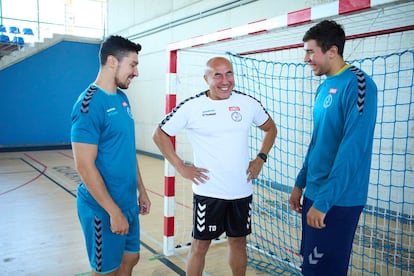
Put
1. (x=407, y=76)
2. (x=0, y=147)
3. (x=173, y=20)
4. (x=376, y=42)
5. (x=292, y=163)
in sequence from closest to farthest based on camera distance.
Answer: (x=407, y=76)
(x=376, y=42)
(x=292, y=163)
(x=173, y=20)
(x=0, y=147)

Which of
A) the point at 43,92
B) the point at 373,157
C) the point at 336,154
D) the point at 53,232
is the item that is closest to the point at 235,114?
the point at 336,154

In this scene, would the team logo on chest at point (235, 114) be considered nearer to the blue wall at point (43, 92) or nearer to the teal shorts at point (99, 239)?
the teal shorts at point (99, 239)

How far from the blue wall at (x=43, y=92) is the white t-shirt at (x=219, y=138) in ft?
35.8

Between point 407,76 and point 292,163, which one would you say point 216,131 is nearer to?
point 407,76

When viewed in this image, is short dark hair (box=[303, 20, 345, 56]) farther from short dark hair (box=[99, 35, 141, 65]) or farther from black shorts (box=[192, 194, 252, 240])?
black shorts (box=[192, 194, 252, 240])

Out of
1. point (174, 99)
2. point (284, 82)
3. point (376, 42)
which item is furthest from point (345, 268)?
point (284, 82)

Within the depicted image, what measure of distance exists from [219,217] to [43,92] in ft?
37.1

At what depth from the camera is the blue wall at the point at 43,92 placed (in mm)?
11656

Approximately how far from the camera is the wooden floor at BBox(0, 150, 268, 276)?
3.48 meters

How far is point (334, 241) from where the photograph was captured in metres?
1.88

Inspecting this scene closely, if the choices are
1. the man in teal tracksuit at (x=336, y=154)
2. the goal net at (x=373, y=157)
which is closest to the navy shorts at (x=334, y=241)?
the man in teal tracksuit at (x=336, y=154)

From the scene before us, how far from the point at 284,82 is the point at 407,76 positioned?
6.52 feet

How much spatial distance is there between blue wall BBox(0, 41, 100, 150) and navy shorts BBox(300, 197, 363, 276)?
12010mm

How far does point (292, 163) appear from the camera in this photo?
236 inches
